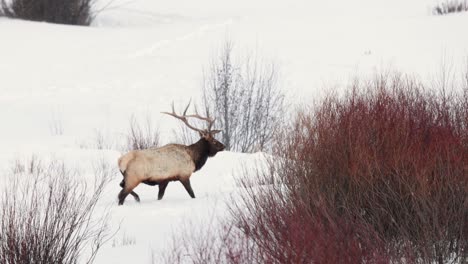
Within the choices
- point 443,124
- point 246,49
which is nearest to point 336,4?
point 246,49

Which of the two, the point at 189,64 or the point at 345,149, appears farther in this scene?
the point at 189,64

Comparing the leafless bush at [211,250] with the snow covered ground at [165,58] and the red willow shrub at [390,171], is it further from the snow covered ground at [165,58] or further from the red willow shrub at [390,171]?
the snow covered ground at [165,58]

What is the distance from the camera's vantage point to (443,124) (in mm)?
6992

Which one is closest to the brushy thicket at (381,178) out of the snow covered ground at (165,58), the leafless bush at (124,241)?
the leafless bush at (124,241)

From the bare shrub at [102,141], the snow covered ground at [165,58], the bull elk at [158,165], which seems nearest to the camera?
the bull elk at [158,165]

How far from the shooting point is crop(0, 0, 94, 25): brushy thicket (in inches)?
1144

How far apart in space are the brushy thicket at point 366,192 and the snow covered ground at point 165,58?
5.38 meters

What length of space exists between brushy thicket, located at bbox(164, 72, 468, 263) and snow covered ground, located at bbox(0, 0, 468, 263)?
5380 mm

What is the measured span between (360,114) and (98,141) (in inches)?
456

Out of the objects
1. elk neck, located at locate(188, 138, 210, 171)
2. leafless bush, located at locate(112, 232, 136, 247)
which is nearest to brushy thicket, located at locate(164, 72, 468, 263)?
leafless bush, located at locate(112, 232, 136, 247)

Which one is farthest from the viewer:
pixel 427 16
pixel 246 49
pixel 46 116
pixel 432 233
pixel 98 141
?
pixel 427 16

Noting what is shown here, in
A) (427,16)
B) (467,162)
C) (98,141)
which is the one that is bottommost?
(98,141)

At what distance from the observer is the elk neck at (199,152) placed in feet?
31.7

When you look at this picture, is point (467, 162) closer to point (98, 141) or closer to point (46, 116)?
point (98, 141)
